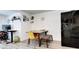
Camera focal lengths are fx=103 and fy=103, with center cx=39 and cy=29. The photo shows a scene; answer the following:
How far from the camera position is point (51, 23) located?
1603mm

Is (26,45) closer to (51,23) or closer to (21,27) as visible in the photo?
(21,27)

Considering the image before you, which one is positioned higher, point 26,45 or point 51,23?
point 51,23

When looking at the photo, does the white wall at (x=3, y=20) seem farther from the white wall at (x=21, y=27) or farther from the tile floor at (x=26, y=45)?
the tile floor at (x=26, y=45)

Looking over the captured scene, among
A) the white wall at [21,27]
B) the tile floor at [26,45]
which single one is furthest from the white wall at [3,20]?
the tile floor at [26,45]

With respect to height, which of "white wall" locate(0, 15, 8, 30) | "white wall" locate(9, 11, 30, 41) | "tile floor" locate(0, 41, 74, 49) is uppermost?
"white wall" locate(0, 15, 8, 30)

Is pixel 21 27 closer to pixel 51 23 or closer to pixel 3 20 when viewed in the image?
pixel 3 20

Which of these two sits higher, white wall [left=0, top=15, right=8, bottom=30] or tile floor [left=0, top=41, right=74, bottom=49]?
white wall [left=0, top=15, right=8, bottom=30]

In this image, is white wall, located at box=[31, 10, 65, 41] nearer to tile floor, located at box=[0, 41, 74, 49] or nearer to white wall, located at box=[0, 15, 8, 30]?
tile floor, located at box=[0, 41, 74, 49]

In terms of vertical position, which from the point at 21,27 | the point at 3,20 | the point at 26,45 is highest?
the point at 3,20

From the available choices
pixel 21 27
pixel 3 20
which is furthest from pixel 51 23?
pixel 3 20

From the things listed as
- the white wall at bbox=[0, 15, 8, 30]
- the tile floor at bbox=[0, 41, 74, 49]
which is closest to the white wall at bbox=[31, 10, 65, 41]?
the tile floor at bbox=[0, 41, 74, 49]

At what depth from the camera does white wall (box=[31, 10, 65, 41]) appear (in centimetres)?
160
